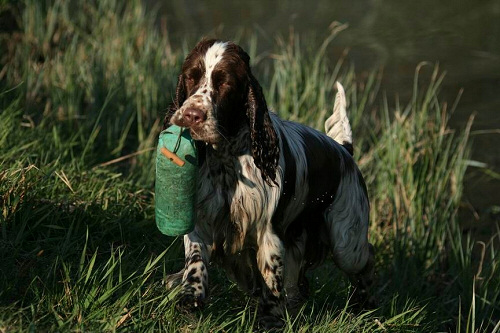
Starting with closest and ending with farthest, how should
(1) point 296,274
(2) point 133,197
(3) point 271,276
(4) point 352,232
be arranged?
(3) point 271,276 < (1) point 296,274 < (4) point 352,232 < (2) point 133,197

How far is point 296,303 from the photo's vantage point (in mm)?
5324

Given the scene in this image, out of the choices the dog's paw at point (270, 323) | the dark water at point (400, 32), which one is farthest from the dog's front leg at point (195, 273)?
the dark water at point (400, 32)

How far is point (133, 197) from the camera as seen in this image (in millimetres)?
5914

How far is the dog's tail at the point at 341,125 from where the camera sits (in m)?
5.71

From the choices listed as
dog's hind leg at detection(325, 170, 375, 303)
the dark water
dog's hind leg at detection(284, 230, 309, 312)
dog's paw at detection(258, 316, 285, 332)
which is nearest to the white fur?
dog's hind leg at detection(325, 170, 375, 303)

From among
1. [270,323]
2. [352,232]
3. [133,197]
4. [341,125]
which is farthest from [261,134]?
[133,197]

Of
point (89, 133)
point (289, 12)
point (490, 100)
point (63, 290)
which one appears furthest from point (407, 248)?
point (289, 12)

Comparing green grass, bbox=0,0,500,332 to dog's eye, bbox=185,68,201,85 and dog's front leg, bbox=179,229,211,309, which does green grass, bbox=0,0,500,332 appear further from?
dog's eye, bbox=185,68,201,85

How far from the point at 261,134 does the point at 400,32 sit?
809cm

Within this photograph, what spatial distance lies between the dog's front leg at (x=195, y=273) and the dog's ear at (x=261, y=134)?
0.45 meters

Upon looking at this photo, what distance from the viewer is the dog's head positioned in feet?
14.0

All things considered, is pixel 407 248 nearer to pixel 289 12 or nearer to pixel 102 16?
pixel 102 16

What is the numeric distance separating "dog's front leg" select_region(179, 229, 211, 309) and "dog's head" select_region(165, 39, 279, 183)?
1.44 ft

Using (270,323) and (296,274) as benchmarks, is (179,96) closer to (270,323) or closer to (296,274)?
(270,323)
